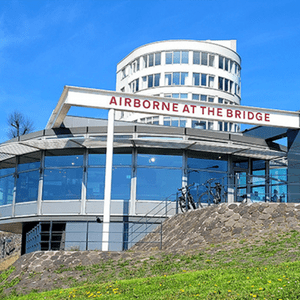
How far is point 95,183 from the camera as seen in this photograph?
21.8 metres

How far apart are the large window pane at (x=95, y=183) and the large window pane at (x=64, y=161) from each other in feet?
2.38

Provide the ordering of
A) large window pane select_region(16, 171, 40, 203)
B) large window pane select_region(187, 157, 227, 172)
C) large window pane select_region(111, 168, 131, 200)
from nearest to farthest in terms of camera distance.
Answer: large window pane select_region(111, 168, 131, 200)
large window pane select_region(187, 157, 227, 172)
large window pane select_region(16, 171, 40, 203)

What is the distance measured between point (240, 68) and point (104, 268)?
157ft

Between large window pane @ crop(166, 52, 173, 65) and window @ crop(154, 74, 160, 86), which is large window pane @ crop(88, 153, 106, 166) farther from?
large window pane @ crop(166, 52, 173, 65)

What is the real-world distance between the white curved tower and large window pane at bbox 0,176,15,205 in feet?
89.8

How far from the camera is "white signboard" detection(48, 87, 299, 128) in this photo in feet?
61.2

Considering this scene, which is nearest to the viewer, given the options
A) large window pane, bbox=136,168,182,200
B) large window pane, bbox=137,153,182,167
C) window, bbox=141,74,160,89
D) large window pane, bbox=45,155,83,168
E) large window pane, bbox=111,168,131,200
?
large window pane, bbox=111,168,131,200

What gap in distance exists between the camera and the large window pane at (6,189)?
24.1 m

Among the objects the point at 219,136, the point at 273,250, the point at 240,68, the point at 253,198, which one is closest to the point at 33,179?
the point at 219,136

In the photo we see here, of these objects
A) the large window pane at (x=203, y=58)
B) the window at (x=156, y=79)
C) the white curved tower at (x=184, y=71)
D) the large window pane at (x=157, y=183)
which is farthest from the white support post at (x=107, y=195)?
the large window pane at (x=203, y=58)

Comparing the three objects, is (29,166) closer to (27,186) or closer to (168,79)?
(27,186)

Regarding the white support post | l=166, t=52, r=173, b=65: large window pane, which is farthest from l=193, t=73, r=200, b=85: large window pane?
the white support post

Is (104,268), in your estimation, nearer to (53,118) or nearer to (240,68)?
(53,118)

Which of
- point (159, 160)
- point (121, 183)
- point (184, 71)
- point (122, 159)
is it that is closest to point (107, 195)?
point (121, 183)
